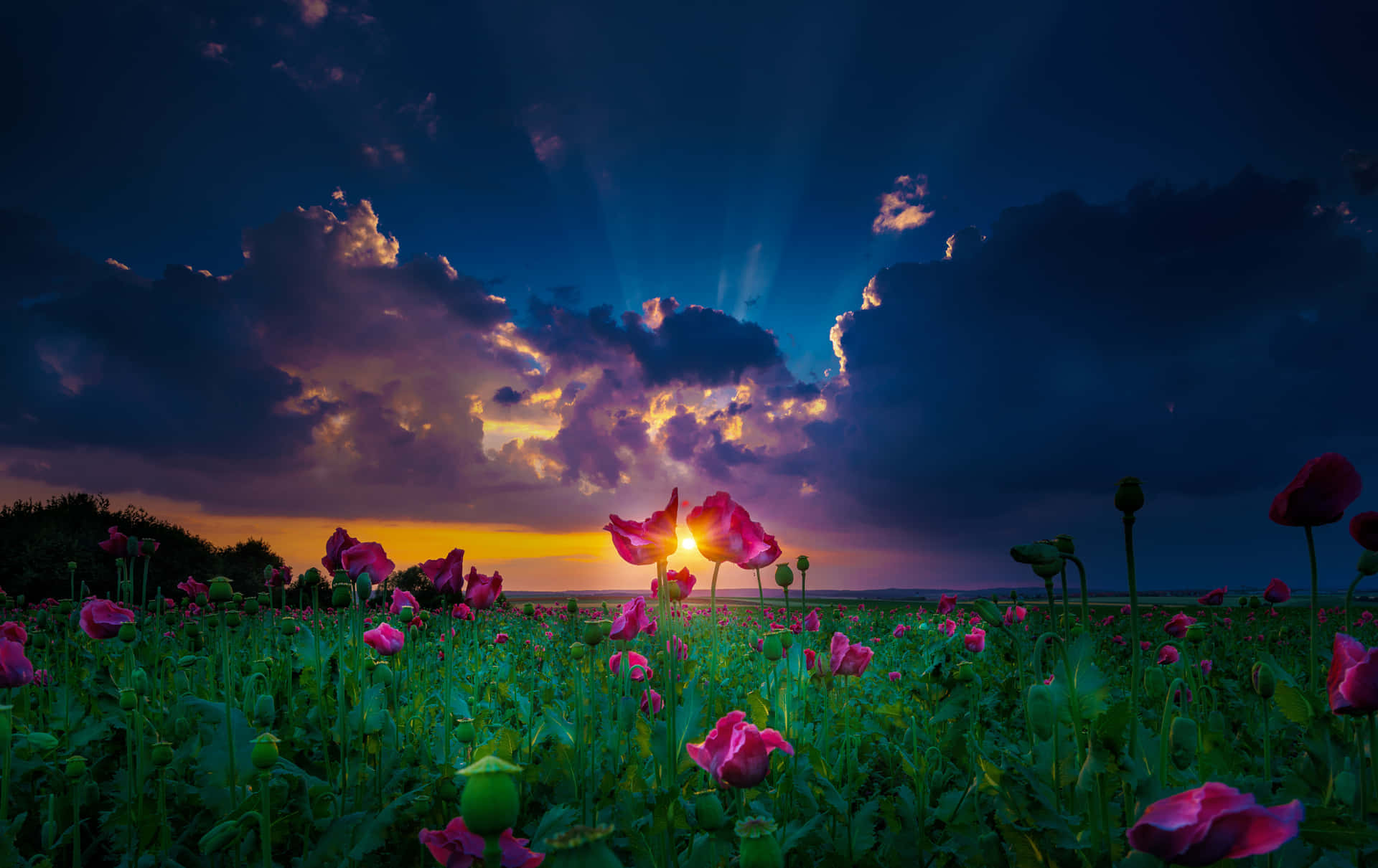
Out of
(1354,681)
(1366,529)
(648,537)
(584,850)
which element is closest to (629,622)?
(648,537)

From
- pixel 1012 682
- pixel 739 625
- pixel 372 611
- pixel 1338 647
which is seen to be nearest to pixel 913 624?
pixel 739 625

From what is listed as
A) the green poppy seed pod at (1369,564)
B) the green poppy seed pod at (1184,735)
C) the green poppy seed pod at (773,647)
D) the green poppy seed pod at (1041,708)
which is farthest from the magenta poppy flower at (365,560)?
the green poppy seed pod at (1369,564)

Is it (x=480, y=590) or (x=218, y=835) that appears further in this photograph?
(x=480, y=590)

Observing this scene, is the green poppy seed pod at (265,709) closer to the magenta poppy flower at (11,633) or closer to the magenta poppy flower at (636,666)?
the magenta poppy flower at (636,666)

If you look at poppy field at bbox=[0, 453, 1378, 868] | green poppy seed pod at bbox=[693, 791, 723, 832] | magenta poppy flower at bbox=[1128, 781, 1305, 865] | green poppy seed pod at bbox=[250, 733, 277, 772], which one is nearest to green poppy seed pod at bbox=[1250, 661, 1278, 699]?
poppy field at bbox=[0, 453, 1378, 868]

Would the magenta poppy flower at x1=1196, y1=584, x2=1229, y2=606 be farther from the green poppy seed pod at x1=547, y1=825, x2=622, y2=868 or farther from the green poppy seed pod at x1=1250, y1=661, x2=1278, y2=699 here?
the green poppy seed pod at x1=547, y1=825, x2=622, y2=868

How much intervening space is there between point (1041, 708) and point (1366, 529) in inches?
57.2

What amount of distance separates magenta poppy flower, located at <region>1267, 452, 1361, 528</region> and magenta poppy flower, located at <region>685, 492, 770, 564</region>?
63.2 inches

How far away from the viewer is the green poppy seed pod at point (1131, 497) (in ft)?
5.17

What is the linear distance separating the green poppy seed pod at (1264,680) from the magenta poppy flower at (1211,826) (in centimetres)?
134

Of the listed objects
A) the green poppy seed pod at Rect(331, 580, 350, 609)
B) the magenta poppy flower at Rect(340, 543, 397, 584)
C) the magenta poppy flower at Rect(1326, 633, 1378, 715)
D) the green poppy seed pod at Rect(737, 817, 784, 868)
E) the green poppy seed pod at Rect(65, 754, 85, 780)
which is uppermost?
the magenta poppy flower at Rect(340, 543, 397, 584)

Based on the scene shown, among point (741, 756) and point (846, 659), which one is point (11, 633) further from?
point (846, 659)

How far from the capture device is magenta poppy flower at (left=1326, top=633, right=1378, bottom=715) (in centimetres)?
153

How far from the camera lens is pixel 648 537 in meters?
2.27
